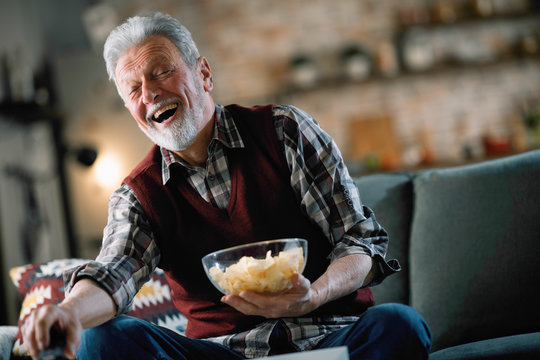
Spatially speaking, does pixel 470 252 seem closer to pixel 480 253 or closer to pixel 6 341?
pixel 480 253

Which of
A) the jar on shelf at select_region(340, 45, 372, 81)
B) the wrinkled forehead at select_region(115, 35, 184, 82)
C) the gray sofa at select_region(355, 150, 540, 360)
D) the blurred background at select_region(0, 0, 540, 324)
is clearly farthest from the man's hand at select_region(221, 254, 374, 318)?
the jar on shelf at select_region(340, 45, 372, 81)

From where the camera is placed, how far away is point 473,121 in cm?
488

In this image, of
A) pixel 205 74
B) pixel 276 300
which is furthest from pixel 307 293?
pixel 205 74

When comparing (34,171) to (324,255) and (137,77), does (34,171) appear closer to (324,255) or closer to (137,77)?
(137,77)

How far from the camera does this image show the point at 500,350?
4.55ft

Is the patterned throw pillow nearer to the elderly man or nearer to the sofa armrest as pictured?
the sofa armrest

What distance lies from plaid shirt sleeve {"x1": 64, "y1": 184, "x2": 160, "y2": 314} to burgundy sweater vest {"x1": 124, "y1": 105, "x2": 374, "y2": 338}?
A: 0.11 feet

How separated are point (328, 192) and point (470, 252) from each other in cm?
52

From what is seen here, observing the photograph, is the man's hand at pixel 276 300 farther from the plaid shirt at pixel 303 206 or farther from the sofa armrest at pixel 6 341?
the sofa armrest at pixel 6 341

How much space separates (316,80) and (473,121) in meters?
1.36

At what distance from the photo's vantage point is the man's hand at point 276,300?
3.51 ft

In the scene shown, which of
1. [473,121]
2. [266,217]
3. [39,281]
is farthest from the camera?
[473,121]

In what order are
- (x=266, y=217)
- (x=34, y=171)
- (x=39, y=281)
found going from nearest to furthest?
(x=266, y=217)
(x=39, y=281)
(x=34, y=171)

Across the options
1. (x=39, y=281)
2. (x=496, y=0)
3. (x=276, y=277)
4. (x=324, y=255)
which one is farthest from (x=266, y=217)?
(x=496, y=0)
